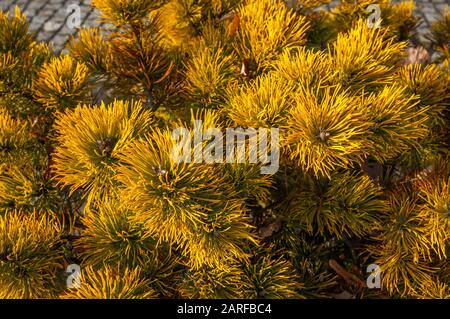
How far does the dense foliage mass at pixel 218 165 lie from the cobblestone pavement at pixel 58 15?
3.18 meters

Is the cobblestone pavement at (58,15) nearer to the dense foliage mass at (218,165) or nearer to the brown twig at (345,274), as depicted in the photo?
the dense foliage mass at (218,165)

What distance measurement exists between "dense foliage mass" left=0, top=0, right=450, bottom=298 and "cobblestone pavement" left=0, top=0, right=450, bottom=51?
318 centimetres

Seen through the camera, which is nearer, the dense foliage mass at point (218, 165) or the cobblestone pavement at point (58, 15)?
the dense foliage mass at point (218, 165)

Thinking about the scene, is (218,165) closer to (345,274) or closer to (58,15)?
(345,274)

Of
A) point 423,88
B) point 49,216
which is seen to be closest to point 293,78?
point 423,88

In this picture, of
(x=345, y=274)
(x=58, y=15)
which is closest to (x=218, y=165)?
(x=345, y=274)

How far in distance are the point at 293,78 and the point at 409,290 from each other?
1.78 ft

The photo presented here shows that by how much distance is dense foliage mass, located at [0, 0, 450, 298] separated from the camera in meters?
0.93

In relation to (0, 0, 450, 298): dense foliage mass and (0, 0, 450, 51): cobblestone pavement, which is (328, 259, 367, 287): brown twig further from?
(0, 0, 450, 51): cobblestone pavement

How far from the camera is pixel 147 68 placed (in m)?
1.28

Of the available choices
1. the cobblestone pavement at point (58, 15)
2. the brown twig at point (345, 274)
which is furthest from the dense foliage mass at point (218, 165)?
the cobblestone pavement at point (58, 15)

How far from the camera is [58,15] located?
4.65 metres

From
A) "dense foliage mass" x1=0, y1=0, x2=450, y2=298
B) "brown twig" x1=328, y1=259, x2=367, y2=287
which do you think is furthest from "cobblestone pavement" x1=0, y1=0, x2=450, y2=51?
"brown twig" x1=328, y1=259, x2=367, y2=287

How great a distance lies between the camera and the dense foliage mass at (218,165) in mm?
934
